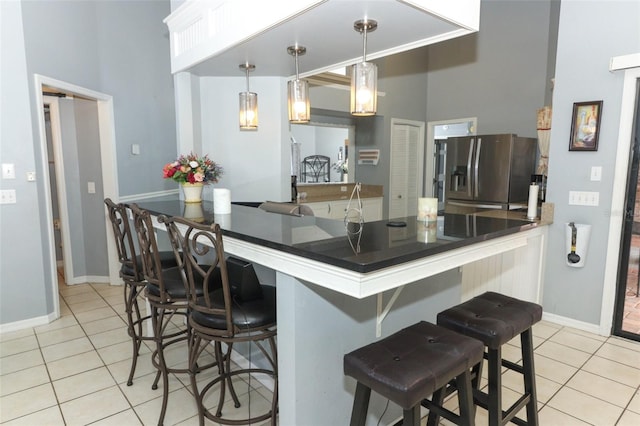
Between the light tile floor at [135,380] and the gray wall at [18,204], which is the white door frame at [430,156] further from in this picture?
the gray wall at [18,204]

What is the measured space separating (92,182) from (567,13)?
4850mm

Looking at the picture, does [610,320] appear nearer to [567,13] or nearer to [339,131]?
[567,13]

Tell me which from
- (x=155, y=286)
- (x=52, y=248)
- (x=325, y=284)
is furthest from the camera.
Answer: (x=52, y=248)

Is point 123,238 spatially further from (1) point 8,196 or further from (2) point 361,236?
(1) point 8,196

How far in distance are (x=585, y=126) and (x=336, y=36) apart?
213 centimetres

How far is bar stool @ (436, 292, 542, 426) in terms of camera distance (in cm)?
153

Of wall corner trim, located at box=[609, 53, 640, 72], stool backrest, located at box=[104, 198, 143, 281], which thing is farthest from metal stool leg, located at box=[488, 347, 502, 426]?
wall corner trim, located at box=[609, 53, 640, 72]

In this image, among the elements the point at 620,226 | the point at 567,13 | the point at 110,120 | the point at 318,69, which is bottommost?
the point at 620,226

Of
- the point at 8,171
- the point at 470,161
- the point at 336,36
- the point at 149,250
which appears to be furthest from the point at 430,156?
the point at 8,171

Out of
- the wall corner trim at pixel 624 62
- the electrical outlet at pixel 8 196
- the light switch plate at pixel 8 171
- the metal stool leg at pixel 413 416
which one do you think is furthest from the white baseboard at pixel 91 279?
the wall corner trim at pixel 624 62

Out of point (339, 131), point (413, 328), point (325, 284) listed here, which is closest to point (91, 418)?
point (325, 284)

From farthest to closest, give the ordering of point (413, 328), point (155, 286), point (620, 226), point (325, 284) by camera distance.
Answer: point (620, 226) → point (155, 286) → point (413, 328) → point (325, 284)

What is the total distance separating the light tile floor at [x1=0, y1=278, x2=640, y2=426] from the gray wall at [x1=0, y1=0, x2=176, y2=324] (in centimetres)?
58

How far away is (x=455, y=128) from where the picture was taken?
758 cm
